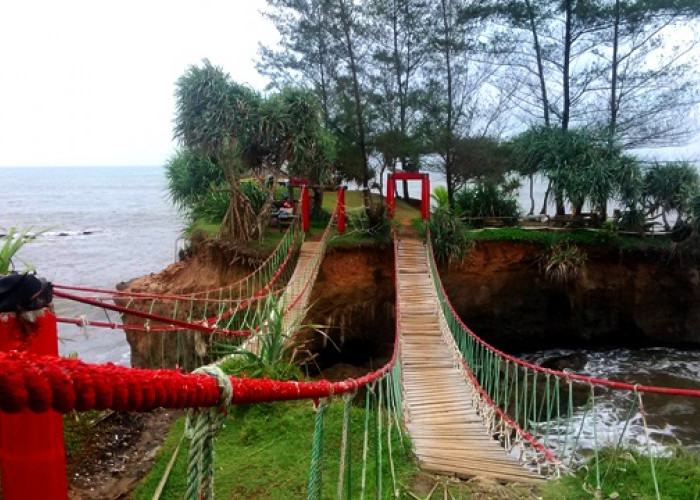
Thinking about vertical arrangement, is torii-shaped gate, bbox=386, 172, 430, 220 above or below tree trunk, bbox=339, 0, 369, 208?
below

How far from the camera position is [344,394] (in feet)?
6.34

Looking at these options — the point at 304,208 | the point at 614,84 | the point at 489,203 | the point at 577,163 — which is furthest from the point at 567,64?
the point at 304,208

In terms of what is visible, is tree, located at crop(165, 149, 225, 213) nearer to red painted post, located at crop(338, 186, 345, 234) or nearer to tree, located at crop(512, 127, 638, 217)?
red painted post, located at crop(338, 186, 345, 234)

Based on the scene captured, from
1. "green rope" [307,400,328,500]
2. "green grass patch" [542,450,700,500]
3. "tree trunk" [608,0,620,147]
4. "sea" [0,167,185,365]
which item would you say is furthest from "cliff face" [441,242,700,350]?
"green rope" [307,400,328,500]

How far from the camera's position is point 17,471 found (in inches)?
82.9

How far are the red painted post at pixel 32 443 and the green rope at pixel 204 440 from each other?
4.36 ft

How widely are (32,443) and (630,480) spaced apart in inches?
123

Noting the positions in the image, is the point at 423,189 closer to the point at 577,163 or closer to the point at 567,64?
the point at 577,163

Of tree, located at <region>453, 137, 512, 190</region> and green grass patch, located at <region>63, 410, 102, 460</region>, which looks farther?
tree, located at <region>453, 137, 512, 190</region>

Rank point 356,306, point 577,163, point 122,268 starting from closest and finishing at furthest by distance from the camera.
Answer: point 356,306 → point 577,163 → point 122,268

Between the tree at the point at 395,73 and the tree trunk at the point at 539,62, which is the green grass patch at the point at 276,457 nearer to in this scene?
→ the tree at the point at 395,73

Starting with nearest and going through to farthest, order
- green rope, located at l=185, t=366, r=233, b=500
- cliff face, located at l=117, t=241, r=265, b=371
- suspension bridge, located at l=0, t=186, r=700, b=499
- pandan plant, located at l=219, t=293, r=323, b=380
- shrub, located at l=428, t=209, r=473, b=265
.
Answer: suspension bridge, located at l=0, t=186, r=700, b=499 < green rope, located at l=185, t=366, r=233, b=500 < pandan plant, located at l=219, t=293, r=323, b=380 < cliff face, located at l=117, t=241, r=265, b=371 < shrub, located at l=428, t=209, r=473, b=265

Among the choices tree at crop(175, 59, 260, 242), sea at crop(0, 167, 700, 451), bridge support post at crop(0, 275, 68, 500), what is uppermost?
tree at crop(175, 59, 260, 242)

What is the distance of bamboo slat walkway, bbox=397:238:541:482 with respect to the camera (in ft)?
12.1
